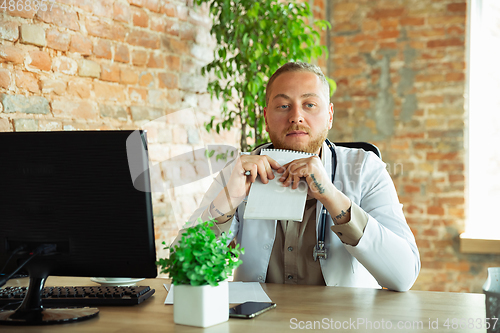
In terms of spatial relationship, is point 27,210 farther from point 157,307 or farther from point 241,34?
point 241,34

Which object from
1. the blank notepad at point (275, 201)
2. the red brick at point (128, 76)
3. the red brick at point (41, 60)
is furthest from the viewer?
the red brick at point (128, 76)

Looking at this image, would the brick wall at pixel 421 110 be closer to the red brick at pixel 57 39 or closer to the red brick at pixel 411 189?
the red brick at pixel 411 189

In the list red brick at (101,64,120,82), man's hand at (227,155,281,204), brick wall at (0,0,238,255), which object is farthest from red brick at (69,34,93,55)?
man's hand at (227,155,281,204)

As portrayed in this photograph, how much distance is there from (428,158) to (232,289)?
2.87 meters

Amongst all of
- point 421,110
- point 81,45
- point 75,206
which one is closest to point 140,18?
point 81,45

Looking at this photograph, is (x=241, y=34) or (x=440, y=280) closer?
(x=241, y=34)

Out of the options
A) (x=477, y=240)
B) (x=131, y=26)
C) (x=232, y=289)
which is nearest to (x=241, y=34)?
(x=131, y=26)

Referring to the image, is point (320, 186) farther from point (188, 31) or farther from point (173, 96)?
point (188, 31)

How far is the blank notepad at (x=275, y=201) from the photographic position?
1.32 m

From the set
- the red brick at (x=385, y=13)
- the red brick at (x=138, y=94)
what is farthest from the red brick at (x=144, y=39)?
the red brick at (x=385, y=13)

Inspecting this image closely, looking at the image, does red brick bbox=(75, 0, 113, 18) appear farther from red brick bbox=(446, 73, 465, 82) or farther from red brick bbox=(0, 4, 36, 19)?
red brick bbox=(446, 73, 465, 82)

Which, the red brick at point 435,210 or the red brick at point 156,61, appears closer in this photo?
the red brick at point 156,61

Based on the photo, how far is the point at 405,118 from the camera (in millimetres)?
3811

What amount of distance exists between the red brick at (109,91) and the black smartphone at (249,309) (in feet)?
4.69
